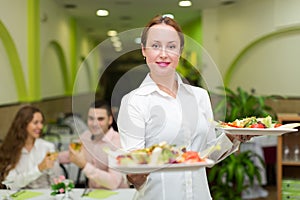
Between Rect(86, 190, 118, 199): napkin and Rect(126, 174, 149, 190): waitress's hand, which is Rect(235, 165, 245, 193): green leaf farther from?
Rect(126, 174, 149, 190): waitress's hand

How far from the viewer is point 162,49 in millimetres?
1218

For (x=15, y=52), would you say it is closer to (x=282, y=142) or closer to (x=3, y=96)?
(x=3, y=96)

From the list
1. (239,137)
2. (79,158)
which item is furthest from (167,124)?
(79,158)

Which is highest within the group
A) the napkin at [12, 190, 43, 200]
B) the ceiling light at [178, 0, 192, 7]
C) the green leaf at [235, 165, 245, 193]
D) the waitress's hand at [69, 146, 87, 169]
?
the ceiling light at [178, 0, 192, 7]

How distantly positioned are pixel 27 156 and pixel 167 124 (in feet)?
5.72

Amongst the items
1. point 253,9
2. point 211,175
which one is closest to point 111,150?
point 211,175

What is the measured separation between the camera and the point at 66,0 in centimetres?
652

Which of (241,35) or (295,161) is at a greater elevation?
(241,35)

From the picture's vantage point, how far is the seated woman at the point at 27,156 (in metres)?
2.52

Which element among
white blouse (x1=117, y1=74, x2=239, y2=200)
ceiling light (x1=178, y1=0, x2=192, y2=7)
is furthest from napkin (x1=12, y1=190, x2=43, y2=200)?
ceiling light (x1=178, y1=0, x2=192, y2=7)

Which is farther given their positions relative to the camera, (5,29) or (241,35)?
(241,35)

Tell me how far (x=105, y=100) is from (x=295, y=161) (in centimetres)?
305

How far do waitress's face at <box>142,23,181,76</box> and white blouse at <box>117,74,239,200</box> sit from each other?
0.23 feet

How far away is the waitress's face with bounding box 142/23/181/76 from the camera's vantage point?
4.00 feet
